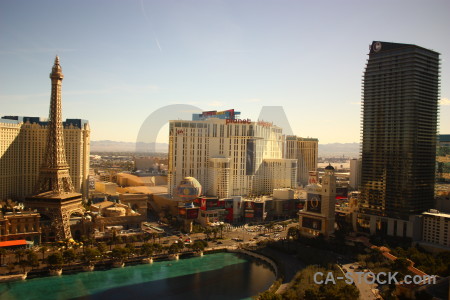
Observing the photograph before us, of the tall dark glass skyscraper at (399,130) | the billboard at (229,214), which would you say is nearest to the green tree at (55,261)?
the billboard at (229,214)

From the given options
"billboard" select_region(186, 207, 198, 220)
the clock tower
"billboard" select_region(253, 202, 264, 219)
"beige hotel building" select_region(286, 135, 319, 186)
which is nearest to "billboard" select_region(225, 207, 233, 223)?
"billboard" select_region(253, 202, 264, 219)

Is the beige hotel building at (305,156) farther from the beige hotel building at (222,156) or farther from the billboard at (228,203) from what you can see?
the billboard at (228,203)

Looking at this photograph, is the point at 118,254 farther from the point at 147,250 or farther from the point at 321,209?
the point at 321,209

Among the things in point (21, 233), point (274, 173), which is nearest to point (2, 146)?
point (21, 233)

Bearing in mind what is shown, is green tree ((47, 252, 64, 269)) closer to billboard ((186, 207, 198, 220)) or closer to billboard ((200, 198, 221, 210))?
billboard ((186, 207, 198, 220))

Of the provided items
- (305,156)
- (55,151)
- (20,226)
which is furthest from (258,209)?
(305,156)

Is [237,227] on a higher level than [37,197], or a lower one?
lower

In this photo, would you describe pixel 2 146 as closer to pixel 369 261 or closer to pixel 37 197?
pixel 37 197
